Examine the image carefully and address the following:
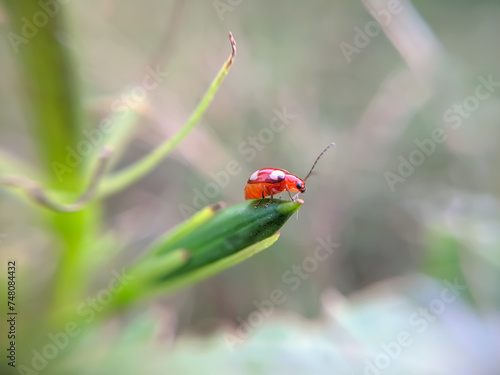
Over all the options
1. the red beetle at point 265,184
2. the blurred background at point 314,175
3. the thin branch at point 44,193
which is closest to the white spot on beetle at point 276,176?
the red beetle at point 265,184

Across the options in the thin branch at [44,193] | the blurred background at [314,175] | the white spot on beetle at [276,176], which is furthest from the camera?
the blurred background at [314,175]

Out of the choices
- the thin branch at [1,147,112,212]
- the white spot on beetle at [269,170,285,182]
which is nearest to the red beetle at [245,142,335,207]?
the white spot on beetle at [269,170,285,182]

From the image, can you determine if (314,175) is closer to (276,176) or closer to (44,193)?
(276,176)

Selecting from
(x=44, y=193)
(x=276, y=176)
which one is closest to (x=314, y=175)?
(x=276, y=176)

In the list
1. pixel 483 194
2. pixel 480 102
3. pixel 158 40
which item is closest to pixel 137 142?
pixel 158 40

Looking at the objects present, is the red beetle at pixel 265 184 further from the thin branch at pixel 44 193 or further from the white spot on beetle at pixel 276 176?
the thin branch at pixel 44 193

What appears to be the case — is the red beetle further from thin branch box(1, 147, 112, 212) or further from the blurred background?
the blurred background

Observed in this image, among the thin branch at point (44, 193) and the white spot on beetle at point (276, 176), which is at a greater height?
the thin branch at point (44, 193)

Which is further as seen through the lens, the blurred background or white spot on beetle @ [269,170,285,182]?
the blurred background
